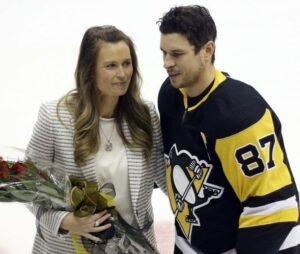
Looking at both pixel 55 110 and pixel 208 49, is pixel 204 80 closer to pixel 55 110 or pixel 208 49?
pixel 208 49

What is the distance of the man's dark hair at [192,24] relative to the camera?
148 cm

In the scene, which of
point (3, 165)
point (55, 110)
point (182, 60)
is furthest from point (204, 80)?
point (3, 165)

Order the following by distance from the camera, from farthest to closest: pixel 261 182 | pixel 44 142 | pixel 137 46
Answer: pixel 137 46 → pixel 44 142 → pixel 261 182

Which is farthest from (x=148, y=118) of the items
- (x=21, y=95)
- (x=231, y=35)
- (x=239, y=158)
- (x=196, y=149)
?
(x=231, y=35)

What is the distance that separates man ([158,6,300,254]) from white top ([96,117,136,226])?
16cm

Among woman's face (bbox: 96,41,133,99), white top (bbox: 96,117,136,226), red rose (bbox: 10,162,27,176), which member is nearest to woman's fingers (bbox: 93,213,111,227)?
white top (bbox: 96,117,136,226)

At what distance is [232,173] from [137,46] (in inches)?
90.0

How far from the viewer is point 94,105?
1.70 meters

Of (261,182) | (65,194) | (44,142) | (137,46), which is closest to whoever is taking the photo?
(261,182)

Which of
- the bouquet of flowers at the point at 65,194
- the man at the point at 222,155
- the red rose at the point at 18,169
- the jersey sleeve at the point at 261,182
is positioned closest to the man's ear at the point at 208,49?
the man at the point at 222,155

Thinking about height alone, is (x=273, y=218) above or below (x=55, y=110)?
below

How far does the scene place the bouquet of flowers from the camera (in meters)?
1.47

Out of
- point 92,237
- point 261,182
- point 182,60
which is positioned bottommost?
point 92,237

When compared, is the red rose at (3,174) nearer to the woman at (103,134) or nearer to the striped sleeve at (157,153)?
the woman at (103,134)
